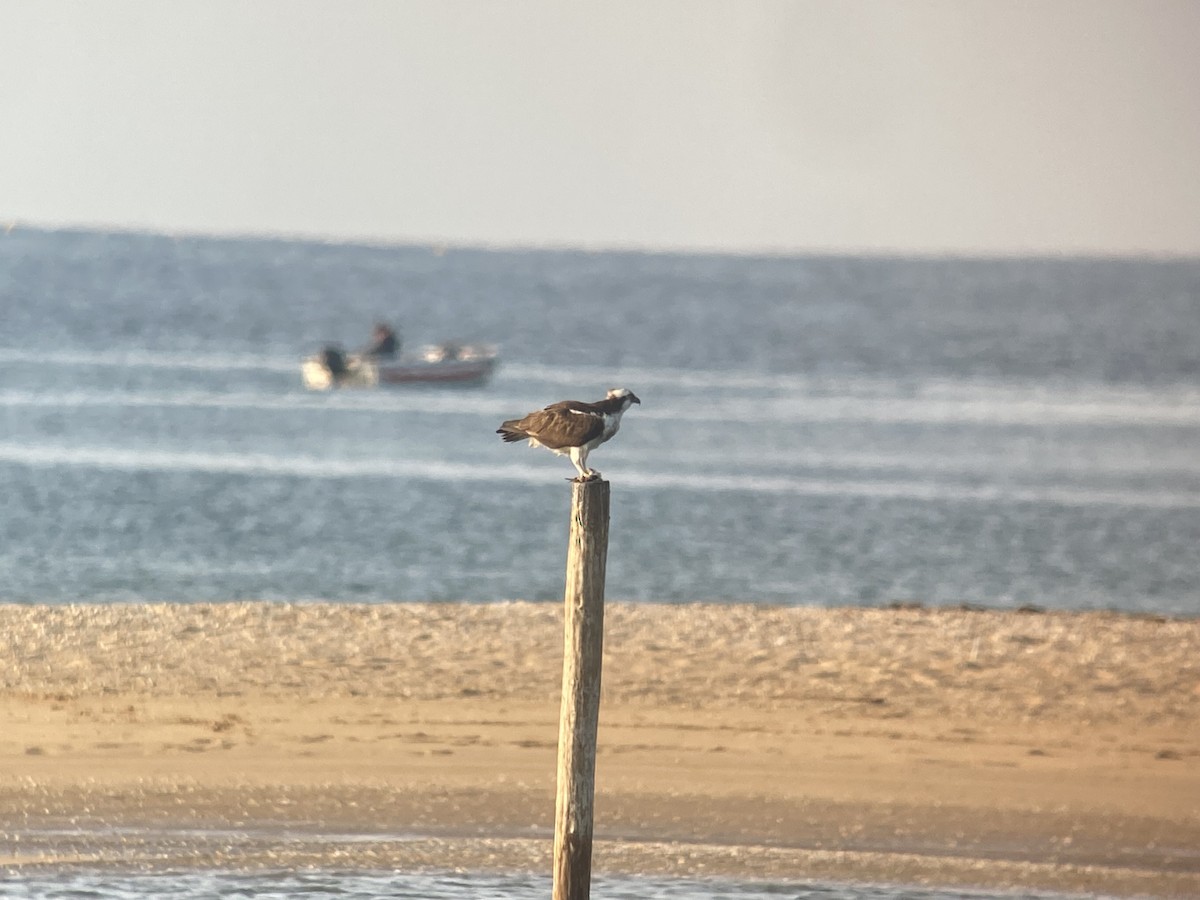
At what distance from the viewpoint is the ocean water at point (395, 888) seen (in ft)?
31.9

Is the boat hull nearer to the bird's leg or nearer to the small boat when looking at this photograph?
the small boat

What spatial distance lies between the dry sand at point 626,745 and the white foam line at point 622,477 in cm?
1691

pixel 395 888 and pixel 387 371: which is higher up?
pixel 387 371

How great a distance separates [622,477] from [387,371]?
735 inches

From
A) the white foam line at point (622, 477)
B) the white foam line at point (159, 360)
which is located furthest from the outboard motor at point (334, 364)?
the white foam line at point (622, 477)

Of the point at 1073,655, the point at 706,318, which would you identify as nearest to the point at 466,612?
the point at 1073,655

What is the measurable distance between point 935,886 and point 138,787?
15.5 feet

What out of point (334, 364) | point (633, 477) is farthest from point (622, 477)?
point (334, 364)

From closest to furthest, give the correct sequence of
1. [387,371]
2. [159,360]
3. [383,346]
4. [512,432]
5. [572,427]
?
[572,427] → [512,432] → [387,371] → [383,346] → [159,360]

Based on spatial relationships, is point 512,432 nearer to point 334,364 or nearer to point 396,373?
point 396,373

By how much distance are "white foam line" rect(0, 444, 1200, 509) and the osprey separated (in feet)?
77.6

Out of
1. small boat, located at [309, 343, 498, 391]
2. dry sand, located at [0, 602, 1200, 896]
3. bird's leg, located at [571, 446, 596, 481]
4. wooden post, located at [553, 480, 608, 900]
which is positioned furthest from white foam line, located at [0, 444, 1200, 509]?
wooden post, located at [553, 480, 608, 900]

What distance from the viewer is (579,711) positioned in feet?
29.0

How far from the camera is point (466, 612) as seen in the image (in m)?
16.7
